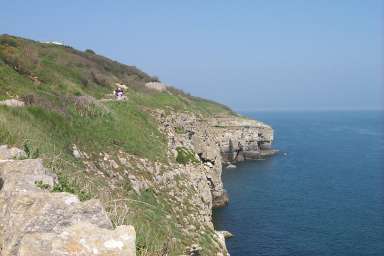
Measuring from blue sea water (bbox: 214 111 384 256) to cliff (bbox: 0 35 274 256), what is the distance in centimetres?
811

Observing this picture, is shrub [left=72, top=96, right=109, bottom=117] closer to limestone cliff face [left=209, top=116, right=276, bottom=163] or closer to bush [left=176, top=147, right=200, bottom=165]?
bush [left=176, top=147, right=200, bottom=165]

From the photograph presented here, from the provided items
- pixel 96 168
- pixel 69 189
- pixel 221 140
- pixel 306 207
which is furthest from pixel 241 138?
pixel 69 189

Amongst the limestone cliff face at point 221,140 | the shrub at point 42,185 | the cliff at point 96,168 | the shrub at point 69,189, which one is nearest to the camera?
the cliff at point 96,168

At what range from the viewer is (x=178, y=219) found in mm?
26641

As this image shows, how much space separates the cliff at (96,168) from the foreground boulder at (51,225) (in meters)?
0.02

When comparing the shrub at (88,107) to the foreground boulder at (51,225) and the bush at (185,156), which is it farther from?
the foreground boulder at (51,225)

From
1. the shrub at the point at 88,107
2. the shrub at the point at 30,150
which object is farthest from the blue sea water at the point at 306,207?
the shrub at the point at 30,150

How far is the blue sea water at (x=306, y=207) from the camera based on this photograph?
4522 cm

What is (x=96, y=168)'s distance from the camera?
2469 centimetres

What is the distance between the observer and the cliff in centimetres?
684

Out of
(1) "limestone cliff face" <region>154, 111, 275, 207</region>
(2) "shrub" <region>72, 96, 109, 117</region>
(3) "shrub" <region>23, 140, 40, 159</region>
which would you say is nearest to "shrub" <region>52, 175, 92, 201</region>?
(3) "shrub" <region>23, 140, 40, 159</region>

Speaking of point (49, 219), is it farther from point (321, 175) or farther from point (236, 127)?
point (236, 127)

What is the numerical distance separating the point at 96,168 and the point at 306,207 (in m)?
41.8

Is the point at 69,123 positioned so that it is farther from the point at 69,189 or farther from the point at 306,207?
the point at 306,207
